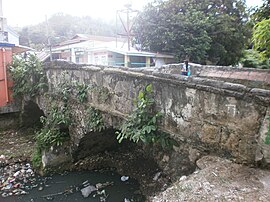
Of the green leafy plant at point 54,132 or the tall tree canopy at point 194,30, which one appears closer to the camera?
the green leafy plant at point 54,132

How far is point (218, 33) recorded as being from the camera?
558 inches

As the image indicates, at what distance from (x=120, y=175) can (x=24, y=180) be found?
2.59 metres

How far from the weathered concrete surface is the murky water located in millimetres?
1986

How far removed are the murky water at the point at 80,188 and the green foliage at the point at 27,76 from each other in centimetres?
294

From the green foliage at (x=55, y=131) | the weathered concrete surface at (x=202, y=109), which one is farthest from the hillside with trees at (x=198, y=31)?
the weathered concrete surface at (x=202, y=109)

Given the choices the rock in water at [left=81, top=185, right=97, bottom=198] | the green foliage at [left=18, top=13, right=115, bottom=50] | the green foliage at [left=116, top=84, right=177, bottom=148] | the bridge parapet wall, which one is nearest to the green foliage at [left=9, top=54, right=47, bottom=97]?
→ the rock in water at [left=81, top=185, right=97, bottom=198]

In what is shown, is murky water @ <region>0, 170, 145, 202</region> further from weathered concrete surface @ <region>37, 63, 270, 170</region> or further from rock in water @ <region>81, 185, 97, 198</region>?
weathered concrete surface @ <region>37, 63, 270, 170</region>

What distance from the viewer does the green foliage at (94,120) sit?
17.9ft

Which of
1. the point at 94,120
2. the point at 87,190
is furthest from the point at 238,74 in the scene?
the point at 87,190

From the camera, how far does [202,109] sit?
124 inches

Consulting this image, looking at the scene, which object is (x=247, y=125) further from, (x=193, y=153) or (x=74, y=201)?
(x=74, y=201)

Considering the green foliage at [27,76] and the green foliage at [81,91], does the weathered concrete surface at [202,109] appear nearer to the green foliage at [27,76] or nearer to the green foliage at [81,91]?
the green foliage at [81,91]

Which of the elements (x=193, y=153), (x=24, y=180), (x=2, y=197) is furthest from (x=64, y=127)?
(x=193, y=153)

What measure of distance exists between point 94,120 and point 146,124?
2027 mm
